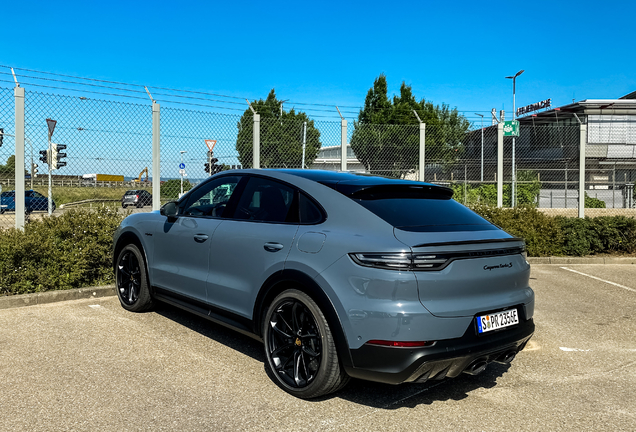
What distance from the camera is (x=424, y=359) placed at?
3.25 metres

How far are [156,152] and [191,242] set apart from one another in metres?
4.87

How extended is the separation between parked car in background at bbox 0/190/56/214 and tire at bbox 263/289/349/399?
18.4 feet

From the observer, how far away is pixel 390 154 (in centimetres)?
1216

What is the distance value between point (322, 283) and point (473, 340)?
1.00m

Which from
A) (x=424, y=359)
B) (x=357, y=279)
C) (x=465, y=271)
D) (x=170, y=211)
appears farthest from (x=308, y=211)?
(x=170, y=211)

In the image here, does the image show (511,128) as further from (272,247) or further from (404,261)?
(404,261)

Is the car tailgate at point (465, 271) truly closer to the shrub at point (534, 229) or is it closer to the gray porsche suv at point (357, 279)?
the gray porsche suv at point (357, 279)

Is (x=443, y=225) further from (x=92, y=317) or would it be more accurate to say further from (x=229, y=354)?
(x=92, y=317)

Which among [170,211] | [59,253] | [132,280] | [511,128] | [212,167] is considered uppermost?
[511,128]

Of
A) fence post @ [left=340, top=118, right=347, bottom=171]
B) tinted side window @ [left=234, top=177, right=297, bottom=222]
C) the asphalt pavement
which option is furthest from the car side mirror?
fence post @ [left=340, top=118, right=347, bottom=171]

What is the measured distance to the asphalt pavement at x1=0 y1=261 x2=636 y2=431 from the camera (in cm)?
336

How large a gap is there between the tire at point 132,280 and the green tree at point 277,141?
14.6 ft

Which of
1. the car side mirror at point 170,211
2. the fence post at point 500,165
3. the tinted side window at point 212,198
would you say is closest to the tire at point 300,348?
the tinted side window at point 212,198

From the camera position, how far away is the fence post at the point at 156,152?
9289 mm
